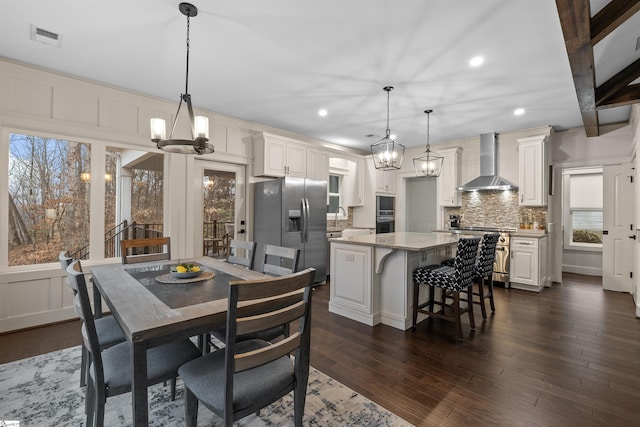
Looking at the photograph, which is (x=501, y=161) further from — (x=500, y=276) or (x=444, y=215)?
(x=500, y=276)

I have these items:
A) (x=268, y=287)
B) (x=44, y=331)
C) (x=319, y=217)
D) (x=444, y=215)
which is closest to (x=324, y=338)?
(x=268, y=287)

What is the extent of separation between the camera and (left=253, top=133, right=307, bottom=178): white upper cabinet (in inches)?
189

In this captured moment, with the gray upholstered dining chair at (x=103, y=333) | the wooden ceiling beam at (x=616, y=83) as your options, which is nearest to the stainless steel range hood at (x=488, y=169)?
the wooden ceiling beam at (x=616, y=83)

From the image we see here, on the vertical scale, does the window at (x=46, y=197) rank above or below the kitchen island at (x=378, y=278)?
above

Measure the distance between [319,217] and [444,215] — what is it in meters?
2.78

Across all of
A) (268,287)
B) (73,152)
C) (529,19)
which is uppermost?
(529,19)

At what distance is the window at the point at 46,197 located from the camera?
10.4ft

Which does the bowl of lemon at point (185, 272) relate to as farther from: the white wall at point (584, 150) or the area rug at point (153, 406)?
the white wall at point (584, 150)

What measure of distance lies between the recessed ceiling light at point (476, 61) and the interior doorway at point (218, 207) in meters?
3.46

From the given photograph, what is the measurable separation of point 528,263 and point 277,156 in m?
4.37

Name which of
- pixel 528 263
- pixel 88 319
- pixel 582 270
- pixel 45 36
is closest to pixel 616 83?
pixel 528 263

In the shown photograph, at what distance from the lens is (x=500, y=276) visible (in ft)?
16.8

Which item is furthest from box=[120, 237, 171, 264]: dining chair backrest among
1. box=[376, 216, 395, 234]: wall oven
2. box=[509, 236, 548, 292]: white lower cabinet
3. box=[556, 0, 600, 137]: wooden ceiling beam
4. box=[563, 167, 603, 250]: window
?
box=[563, 167, 603, 250]: window

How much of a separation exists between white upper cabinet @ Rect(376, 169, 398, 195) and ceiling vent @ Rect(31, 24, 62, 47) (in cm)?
527
